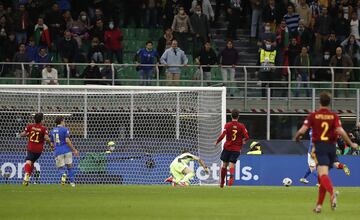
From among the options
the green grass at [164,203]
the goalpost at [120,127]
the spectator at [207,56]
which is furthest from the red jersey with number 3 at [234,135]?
the spectator at [207,56]

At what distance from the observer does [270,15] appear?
39.8 metres

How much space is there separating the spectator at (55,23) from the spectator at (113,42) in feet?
5.18

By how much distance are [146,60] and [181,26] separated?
244 cm

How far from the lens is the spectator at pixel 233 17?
40375 millimetres

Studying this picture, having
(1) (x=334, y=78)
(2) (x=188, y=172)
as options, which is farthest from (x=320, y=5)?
(2) (x=188, y=172)

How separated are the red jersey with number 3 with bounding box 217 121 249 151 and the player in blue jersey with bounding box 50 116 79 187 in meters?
4.17

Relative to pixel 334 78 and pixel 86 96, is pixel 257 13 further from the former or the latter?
pixel 86 96

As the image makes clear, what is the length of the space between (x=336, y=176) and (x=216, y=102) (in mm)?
4811

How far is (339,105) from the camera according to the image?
37.5 m

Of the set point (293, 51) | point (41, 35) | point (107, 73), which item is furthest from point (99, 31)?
point (293, 51)

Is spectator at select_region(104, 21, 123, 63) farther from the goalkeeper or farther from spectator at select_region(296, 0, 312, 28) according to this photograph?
the goalkeeper

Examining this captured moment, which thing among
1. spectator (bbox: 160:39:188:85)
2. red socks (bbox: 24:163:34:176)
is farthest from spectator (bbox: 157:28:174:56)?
red socks (bbox: 24:163:34:176)

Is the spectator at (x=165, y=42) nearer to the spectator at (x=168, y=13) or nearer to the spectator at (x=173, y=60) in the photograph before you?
the spectator at (x=173, y=60)

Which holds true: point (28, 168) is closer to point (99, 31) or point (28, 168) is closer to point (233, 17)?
point (99, 31)
